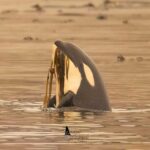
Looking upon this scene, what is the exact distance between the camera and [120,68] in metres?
36.0

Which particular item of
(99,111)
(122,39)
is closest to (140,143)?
(99,111)

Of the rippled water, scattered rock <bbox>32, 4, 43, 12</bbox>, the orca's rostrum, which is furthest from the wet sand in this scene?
scattered rock <bbox>32, 4, 43, 12</bbox>

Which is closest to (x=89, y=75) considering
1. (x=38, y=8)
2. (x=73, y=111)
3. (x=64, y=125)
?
(x=73, y=111)

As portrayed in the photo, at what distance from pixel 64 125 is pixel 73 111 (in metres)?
2.25

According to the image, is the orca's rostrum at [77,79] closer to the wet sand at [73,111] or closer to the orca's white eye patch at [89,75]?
the orca's white eye patch at [89,75]

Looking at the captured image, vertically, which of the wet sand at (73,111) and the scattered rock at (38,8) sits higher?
the scattered rock at (38,8)

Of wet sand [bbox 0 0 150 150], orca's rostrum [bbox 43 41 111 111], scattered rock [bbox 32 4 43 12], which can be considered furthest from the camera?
scattered rock [bbox 32 4 43 12]

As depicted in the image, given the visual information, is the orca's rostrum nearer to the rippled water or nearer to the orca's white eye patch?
the orca's white eye patch

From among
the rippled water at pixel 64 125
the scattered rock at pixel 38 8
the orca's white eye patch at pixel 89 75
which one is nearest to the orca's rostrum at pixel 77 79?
the orca's white eye patch at pixel 89 75

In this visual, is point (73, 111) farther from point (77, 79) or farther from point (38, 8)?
point (38, 8)

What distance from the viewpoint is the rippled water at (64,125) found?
19141 mm

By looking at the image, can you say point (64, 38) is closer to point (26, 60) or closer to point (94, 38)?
point (94, 38)

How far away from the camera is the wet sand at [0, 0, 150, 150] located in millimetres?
19609

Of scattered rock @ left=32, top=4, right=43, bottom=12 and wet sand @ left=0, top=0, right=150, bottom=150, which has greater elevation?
scattered rock @ left=32, top=4, right=43, bottom=12
